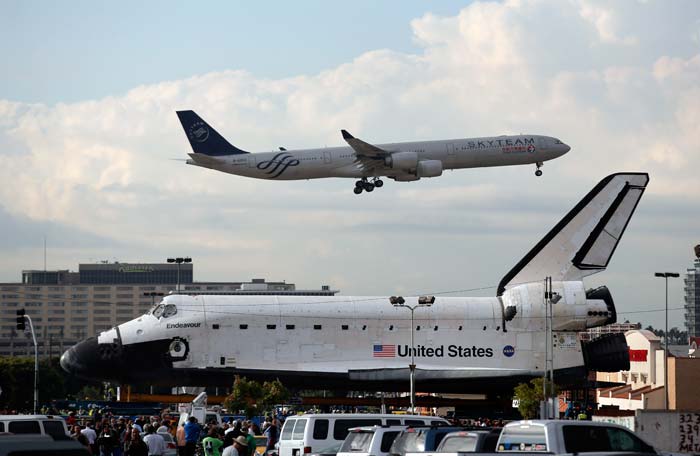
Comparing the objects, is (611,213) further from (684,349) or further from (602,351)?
(684,349)

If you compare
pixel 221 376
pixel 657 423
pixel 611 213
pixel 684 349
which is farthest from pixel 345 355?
pixel 684 349

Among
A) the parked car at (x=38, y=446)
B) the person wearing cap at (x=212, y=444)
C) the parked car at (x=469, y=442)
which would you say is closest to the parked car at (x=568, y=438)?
the parked car at (x=469, y=442)

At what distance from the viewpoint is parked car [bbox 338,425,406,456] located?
793 inches

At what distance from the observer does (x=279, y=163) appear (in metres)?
49.9

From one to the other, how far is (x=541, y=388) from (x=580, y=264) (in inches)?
244

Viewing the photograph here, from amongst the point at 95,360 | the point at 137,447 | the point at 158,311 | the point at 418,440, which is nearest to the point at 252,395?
the point at 158,311

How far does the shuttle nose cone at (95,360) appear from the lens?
49.9m

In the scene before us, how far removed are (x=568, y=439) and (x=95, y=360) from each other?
36073 millimetres

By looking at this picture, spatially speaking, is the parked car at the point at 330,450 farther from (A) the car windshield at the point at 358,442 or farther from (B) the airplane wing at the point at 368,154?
(B) the airplane wing at the point at 368,154

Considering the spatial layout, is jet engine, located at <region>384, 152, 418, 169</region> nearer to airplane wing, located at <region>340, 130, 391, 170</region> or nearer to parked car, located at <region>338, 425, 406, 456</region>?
airplane wing, located at <region>340, 130, 391, 170</region>

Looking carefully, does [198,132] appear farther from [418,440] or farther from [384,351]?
[418,440]

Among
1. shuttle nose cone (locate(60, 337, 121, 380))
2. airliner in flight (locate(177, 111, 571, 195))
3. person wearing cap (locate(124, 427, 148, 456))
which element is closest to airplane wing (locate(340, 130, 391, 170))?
airliner in flight (locate(177, 111, 571, 195))

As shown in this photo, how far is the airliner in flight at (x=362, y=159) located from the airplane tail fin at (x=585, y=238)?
4.37m

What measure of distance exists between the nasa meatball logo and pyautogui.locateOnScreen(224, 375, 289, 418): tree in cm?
958
